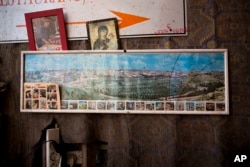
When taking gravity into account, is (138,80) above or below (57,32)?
below

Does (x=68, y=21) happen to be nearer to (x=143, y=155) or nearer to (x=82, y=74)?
(x=82, y=74)

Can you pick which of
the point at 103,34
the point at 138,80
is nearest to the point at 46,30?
the point at 103,34

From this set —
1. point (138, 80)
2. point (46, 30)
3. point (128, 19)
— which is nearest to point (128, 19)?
point (128, 19)

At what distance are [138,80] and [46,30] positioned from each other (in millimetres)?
529

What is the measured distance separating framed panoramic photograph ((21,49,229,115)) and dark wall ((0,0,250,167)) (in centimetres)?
4

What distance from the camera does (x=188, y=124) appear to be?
105cm

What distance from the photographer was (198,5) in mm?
1067

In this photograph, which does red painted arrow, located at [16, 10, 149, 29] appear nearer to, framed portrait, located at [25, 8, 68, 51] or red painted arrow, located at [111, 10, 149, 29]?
red painted arrow, located at [111, 10, 149, 29]

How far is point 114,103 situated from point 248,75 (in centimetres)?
64

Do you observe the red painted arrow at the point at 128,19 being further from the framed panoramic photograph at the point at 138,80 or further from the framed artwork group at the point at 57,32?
the framed panoramic photograph at the point at 138,80

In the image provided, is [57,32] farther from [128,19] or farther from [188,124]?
[188,124]

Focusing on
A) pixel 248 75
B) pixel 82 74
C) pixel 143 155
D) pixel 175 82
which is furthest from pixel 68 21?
pixel 248 75

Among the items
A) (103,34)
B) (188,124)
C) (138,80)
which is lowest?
(188,124)

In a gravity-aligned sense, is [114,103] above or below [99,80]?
below
